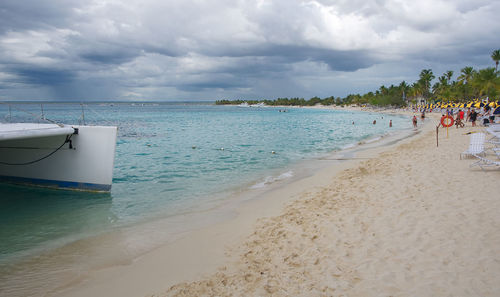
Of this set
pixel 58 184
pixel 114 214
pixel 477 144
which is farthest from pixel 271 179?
pixel 477 144

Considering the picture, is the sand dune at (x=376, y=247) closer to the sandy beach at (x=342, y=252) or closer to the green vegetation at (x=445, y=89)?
the sandy beach at (x=342, y=252)

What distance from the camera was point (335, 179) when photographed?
10.4m

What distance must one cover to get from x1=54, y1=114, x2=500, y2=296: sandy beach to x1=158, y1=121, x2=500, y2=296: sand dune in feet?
0.05

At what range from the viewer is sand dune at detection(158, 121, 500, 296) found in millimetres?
3735

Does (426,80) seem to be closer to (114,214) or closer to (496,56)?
(496,56)

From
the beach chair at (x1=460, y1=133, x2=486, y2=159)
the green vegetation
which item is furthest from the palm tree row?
the beach chair at (x1=460, y1=133, x2=486, y2=159)

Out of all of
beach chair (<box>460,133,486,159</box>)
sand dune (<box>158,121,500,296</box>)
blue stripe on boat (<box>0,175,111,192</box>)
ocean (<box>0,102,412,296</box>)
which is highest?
beach chair (<box>460,133,486,159</box>)

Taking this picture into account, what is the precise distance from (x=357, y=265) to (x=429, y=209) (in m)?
2.86

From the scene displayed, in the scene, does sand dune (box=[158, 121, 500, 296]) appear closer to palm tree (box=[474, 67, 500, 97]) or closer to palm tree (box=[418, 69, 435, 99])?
palm tree (box=[474, 67, 500, 97])

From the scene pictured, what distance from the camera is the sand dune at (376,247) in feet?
12.3

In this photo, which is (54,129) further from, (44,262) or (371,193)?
(371,193)

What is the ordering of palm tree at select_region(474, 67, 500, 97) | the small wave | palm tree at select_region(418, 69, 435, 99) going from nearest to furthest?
the small wave → palm tree at select_region(474, 67, 500, 97) → palm tree at select_region(418, 69, 435, 99)

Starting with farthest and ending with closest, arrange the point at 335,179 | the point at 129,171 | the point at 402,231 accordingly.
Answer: the point at 129,171
the point at 335,179
the point at 402,231

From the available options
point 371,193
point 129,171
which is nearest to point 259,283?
point 371,193
